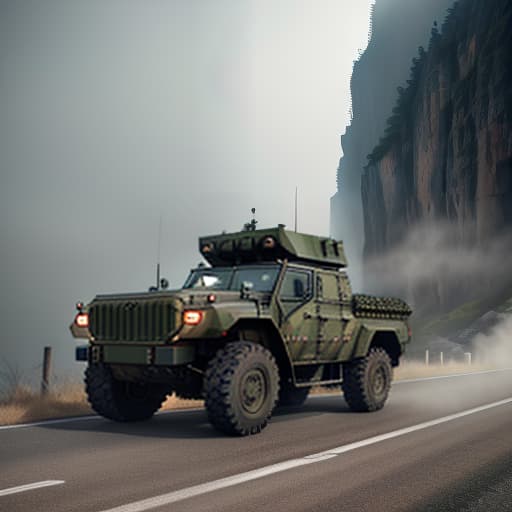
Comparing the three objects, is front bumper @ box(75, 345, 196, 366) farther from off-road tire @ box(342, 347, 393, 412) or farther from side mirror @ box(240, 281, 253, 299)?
off-road tire @ box(342, 347, 393, 412)

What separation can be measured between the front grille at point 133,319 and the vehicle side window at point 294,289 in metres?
1.86

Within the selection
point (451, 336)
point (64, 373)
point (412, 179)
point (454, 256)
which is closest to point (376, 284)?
point (412, 179)

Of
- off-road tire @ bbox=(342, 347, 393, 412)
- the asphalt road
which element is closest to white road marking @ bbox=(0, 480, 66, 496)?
the asphalt road

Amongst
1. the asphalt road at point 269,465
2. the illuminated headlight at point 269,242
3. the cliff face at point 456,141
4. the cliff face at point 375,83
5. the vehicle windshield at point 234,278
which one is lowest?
the asphalt road at point 269,465

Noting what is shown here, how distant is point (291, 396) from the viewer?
1140 centimetres

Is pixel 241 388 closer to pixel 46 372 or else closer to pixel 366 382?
pixel 366 382

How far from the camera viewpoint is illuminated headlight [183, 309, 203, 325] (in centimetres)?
759

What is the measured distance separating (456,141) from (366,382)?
158ft

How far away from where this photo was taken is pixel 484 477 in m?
5.70

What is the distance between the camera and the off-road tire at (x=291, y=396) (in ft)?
36.5

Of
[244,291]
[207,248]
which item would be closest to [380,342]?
[207,248]

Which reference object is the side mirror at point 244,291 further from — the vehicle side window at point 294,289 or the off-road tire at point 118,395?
the off-road tire at point 118,395

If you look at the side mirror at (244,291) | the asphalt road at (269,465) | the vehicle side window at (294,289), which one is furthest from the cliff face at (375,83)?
the side mirror at (244,291)

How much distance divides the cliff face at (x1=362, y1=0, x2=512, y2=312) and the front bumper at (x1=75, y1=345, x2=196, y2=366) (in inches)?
1754
